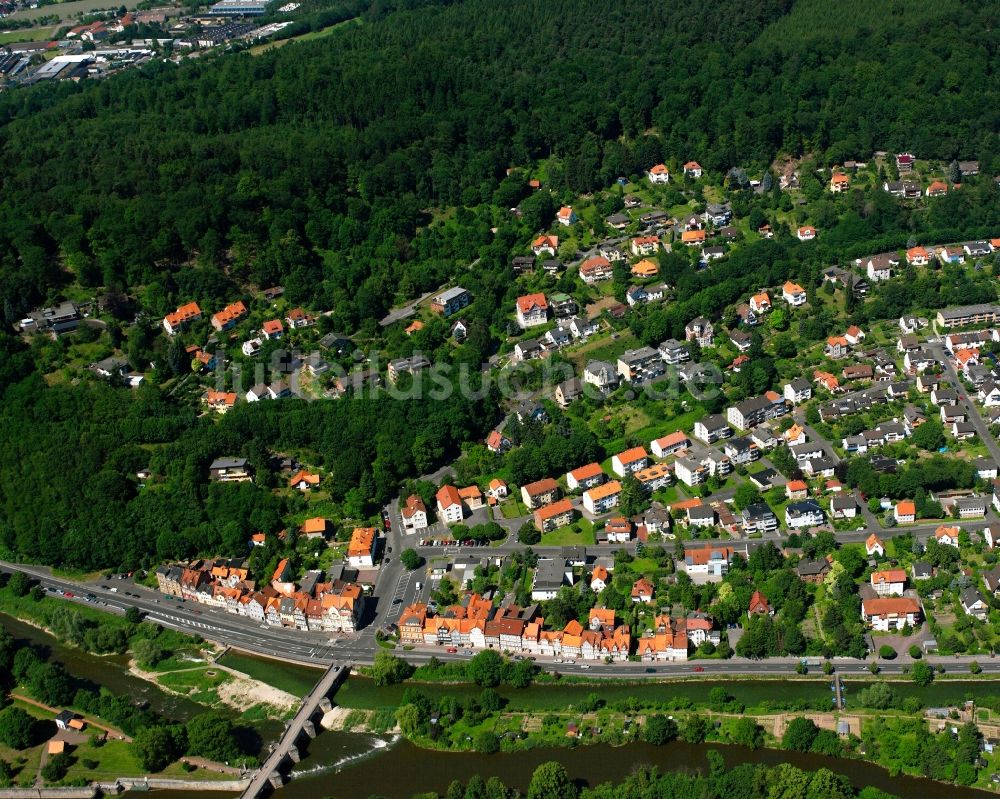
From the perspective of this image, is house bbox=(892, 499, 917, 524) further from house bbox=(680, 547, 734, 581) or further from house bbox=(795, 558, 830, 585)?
house bbox=(680, 547, 734, 581)

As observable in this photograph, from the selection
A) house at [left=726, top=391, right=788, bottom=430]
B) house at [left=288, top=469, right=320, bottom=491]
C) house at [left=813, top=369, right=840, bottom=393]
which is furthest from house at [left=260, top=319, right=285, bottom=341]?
house at [left=813, top=369, right=840, bottom=393]

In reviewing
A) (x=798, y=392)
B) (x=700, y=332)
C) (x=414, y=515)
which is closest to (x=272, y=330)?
(x=414, y=515)

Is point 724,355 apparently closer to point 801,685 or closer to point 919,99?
point 801,685

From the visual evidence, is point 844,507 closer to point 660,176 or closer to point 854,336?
point 854,336

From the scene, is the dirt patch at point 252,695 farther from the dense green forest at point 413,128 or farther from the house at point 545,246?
the house at point 545,246

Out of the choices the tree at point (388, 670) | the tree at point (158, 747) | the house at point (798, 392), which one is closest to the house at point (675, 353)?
the house at point (798, 392)

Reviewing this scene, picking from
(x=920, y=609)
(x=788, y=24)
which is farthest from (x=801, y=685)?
(x=788, y=24)
